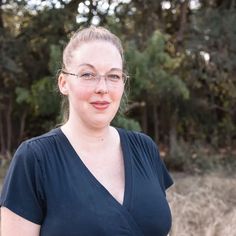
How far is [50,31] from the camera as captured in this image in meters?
6.79

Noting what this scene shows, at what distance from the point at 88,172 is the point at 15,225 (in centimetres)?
27

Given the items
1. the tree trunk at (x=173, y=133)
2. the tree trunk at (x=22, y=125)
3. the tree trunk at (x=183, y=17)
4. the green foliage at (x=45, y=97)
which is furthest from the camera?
the tree trunk at (x=22, y=125)

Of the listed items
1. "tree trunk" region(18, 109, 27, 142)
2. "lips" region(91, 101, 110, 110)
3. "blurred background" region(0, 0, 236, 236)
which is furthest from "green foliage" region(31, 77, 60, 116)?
"lips" region(91, 101, 110, 110)

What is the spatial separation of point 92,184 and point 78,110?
0.24 metres

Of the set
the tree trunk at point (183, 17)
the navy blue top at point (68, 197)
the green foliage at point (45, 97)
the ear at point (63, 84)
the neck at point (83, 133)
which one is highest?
the tree trunk at point (183, 17)

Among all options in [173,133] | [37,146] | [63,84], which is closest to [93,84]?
[63,84]

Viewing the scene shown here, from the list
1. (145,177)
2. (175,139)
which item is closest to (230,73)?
(175,139)

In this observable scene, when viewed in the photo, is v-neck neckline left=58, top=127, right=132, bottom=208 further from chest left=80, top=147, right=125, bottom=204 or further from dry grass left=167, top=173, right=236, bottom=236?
dry grass left=167, top=173, right=236, bottom=236

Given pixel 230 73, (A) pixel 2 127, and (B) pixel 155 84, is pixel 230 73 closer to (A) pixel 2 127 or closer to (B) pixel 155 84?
(B) pixel 155 84

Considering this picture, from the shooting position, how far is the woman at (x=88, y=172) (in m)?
1.41

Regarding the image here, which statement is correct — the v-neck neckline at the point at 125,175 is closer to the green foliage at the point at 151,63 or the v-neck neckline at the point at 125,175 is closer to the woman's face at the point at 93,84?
the woman's face at the point at 93,84

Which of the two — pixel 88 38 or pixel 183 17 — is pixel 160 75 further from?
pixel 88 38

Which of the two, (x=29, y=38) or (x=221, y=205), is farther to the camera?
(x=29, y=38)

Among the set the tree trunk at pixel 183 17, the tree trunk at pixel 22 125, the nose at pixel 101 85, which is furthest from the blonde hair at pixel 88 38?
the tree trunk at pixel 22 125
